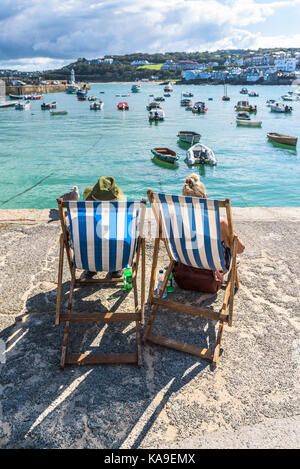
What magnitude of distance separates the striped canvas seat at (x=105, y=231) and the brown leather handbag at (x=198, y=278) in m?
0.87

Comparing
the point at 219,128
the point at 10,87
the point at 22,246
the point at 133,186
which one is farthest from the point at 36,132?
the point at 10,87

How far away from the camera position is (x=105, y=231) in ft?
11.8

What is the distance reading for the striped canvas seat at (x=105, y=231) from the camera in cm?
357

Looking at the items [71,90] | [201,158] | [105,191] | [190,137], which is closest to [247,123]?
[190,137]

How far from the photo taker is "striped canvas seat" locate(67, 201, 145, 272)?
11.7 feet

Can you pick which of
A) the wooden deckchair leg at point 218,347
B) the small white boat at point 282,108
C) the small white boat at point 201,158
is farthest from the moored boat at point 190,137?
the small white boat at point 282,108

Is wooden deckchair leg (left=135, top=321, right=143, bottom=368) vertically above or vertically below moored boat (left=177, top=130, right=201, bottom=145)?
below

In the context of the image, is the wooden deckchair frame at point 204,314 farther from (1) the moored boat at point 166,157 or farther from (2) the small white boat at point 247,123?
(2) the small white boat at point 247,123

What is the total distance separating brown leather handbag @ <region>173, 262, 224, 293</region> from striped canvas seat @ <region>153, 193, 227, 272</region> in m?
0.50

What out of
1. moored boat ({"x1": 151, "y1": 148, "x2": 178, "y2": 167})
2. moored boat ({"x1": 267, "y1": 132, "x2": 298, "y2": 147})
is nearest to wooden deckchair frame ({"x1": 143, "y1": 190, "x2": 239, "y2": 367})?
moored boat ({"x1": 151, "y1": 148, "x2": 178, "y2": 167})

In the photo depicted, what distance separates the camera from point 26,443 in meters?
2.53

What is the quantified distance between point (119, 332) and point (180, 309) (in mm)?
656

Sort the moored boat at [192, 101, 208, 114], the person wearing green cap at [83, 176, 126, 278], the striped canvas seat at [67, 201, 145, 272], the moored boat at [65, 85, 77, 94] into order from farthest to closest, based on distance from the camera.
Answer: the moored boat at [65, 85, 77, 94]
the moored boat at [192, 101, 208, 114]
the person wearing green cap at [83, 176, 126, 278]
the striped canvas seat at [67, 201, 145, 272]

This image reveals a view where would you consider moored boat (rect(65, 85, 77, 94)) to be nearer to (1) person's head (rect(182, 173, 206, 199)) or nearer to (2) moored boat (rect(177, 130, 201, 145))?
(2) moored boat (rect(177, 130, 201, 145))
